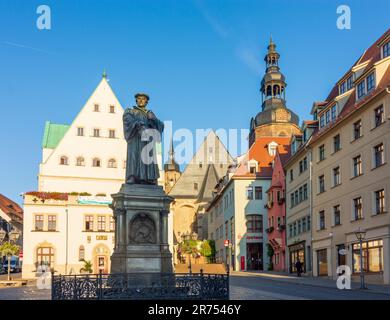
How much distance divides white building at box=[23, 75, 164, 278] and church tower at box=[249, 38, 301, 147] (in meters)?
30.1

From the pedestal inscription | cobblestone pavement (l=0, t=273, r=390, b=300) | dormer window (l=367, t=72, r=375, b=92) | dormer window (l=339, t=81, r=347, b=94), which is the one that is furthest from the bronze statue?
dormer window (l=339, t=81, r=347, b=94)

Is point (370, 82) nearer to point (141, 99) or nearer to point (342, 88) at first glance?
point (342, 88)

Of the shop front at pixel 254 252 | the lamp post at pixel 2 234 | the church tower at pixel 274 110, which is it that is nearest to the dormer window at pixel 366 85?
the shop front at pixel 254 252

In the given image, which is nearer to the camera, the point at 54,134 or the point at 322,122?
the point at 322,122

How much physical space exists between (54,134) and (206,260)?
28.1 metres

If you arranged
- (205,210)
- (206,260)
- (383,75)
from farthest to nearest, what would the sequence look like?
(205,210) → (206,260) → (383,75)

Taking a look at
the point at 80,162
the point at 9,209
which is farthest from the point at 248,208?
the point at 9,209

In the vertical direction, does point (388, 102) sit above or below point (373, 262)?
above

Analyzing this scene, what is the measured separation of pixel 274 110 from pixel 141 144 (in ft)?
229

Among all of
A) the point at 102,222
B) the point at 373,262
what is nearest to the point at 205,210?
the point at 102,222

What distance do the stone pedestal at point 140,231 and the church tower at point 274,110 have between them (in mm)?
69819

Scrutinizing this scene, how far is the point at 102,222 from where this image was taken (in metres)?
56.2

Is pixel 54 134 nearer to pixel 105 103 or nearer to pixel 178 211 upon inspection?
pixel 105 103

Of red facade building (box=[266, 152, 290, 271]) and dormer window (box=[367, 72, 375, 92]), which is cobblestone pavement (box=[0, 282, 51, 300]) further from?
red facade building (box=[266, 152, 290, 271])
